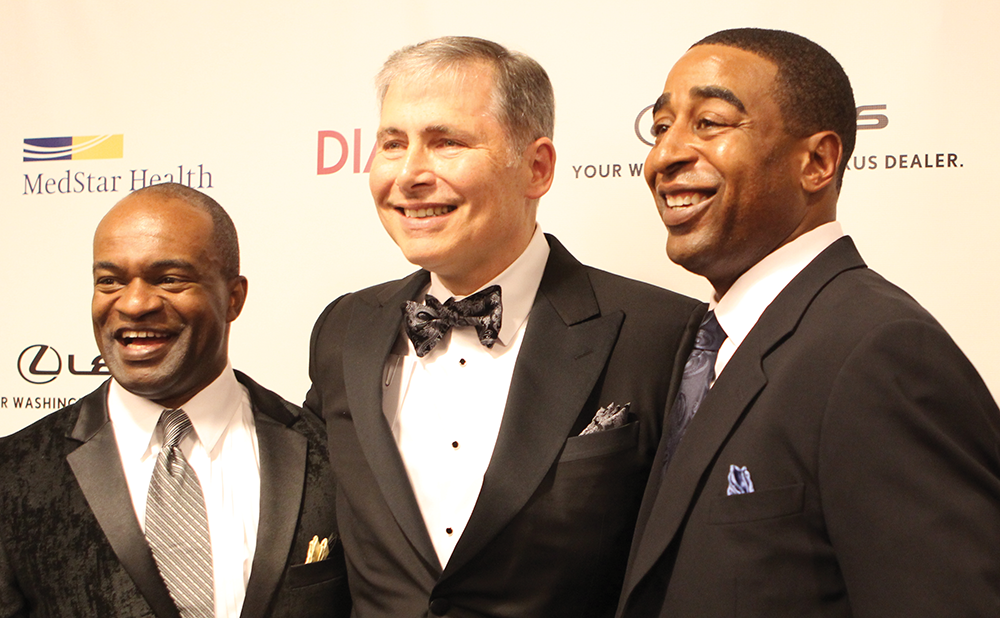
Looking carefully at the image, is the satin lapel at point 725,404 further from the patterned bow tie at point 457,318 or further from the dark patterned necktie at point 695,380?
the patterned bow tie at point 457,318

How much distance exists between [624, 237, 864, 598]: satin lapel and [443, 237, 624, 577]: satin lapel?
11.7 inches

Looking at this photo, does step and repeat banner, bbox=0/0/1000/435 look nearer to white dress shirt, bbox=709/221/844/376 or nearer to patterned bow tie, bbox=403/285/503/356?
patterned bow tie, bbox=403/285/503/356

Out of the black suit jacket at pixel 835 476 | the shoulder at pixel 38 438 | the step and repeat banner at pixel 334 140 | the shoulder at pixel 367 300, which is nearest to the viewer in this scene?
the black suit jacket at pixel 835 476

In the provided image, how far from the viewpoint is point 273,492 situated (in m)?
1.85

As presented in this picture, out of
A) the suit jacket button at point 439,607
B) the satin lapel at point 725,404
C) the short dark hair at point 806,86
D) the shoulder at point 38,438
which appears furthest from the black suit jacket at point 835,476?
the shoulder at point 38,438

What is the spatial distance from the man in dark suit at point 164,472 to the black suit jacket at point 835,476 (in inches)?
28.6

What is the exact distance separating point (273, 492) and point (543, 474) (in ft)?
1.83

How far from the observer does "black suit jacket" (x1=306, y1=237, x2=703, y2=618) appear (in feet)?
5.65

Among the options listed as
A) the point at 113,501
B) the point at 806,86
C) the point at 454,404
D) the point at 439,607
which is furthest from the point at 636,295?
the point at 113,501

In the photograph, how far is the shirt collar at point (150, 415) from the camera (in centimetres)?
183

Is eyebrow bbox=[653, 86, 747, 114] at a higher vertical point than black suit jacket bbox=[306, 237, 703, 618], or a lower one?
higher

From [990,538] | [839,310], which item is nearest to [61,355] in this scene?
[839,310]

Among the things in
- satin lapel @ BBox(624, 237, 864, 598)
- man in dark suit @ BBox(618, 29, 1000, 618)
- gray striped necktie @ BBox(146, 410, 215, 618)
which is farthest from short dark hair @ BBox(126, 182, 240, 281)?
satin lapel @ BBox(624, 237, 864, 598)

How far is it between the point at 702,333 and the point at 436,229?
56cm
